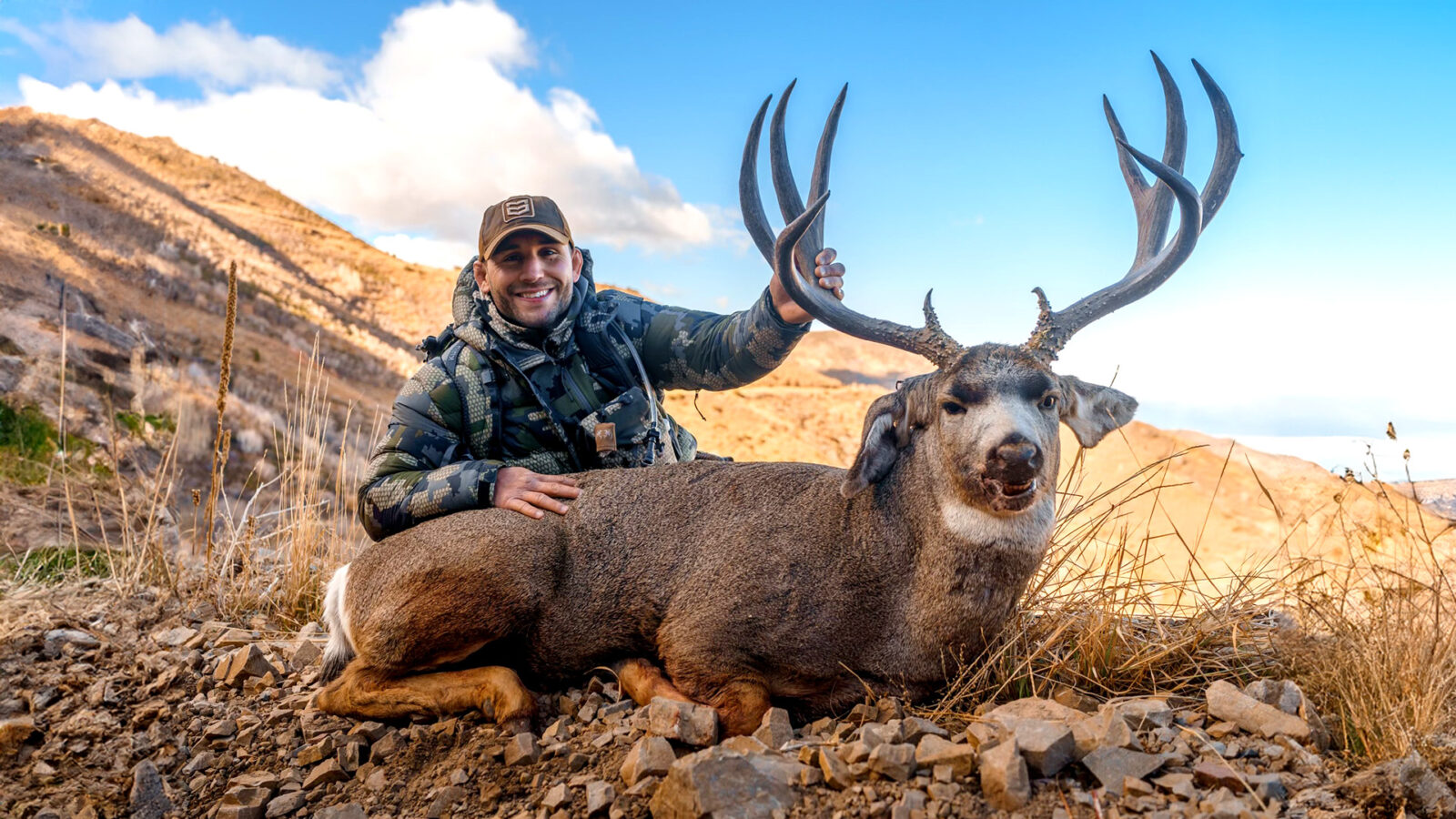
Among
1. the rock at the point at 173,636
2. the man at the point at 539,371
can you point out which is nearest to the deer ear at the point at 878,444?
the man at the point at 539,371

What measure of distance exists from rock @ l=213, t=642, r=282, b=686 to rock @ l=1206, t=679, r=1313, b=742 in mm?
4771

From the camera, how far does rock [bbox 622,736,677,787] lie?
Result: 11.4ft

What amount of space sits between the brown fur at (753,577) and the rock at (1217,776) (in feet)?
3.51

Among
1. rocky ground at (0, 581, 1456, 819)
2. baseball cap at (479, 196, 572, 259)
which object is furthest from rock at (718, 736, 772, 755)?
baseball cap at (479, 196, 572, 259)

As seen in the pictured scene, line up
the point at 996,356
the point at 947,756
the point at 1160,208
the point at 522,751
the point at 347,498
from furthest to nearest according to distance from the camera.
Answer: the point at 347,498, the point at 1160,208, the point at 996,356, the point at 522,751, the point at 947,756

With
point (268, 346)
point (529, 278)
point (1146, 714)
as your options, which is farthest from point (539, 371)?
point (268, 346)

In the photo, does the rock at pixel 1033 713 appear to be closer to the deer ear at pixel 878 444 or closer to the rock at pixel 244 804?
the deer ear at pixel 878 444

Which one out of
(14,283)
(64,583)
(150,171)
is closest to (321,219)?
(150,171)

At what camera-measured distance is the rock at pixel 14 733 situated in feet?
14.8

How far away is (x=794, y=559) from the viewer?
421 centimetres

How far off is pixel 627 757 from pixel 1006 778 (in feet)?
4.73

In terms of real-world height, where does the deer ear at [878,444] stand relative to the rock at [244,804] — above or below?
above

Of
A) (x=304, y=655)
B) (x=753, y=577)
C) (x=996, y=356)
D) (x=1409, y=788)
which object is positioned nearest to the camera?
(x=1409, y=788)

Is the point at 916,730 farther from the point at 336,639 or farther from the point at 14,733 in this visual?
the point at 14,733
